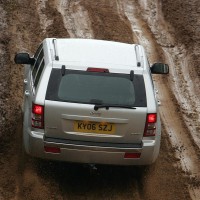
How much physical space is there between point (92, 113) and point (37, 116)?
730 mm

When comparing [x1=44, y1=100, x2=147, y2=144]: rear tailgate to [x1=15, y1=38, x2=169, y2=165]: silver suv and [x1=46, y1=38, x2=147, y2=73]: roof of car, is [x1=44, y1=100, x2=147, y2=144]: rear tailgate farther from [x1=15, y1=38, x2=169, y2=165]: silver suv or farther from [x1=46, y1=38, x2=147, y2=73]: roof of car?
[x1=46, y1=38, x2=147, y2=73]: roof of car

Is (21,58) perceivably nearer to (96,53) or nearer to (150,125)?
(96,53)

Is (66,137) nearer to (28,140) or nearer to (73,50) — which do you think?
(28,140)

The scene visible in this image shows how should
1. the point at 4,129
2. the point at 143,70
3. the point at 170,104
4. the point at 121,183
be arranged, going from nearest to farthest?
the point at 143,70, the point at 121,183, the point at 4,129, the point at 170,104

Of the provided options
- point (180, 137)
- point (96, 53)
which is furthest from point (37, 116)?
point (180, 137)

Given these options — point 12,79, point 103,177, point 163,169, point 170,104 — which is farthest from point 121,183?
point 12,79

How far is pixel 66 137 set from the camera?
686cm

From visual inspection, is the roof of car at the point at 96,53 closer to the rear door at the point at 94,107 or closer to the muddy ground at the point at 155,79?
the rear door at the point at 94,107

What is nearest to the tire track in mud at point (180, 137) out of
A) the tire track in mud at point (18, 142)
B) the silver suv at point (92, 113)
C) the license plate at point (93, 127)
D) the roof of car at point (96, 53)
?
the silver suv at point (92, 113)

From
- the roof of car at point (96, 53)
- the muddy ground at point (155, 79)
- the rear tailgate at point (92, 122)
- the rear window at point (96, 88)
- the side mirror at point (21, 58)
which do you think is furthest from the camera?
the side mirror at point (21, 58)

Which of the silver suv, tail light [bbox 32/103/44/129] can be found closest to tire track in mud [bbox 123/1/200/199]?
the silver suv

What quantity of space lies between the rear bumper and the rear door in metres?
0.08

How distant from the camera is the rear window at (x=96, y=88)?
6824 mm

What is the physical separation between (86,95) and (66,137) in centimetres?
61
